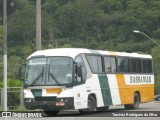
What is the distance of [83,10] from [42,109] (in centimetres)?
11436

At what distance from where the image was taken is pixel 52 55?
22.7 meters

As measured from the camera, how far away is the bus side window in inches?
877

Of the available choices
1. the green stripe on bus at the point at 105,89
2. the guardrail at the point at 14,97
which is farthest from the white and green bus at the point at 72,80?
the guardrail at the point at 14,97

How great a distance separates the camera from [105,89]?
24656 mm

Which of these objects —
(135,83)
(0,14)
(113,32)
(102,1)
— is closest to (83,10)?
(102,1)

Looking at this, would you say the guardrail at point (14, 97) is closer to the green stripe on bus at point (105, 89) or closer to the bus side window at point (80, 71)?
the green stripe on bus at point (105, 89)

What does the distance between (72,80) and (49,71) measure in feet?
3.58

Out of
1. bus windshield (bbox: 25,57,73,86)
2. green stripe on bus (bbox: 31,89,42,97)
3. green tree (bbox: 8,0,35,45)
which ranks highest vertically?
green tree (bbox: 8,0,35,45)

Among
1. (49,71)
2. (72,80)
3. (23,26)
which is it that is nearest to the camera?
(72,80)

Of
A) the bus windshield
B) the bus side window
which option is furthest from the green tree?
the bus side window

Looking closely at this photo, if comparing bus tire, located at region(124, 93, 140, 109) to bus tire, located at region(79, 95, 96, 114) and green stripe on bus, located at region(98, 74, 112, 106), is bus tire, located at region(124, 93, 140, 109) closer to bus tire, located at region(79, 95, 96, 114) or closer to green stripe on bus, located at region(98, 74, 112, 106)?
green stripe on bus, located at region(98, 74, 112, 106)

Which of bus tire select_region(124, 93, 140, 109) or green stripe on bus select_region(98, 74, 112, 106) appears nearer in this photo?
green stripe on bus select_region(98, 74, 112, 106)

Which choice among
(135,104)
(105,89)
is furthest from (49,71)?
(135,104)

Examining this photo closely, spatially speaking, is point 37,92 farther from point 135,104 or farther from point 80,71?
point 135,104
